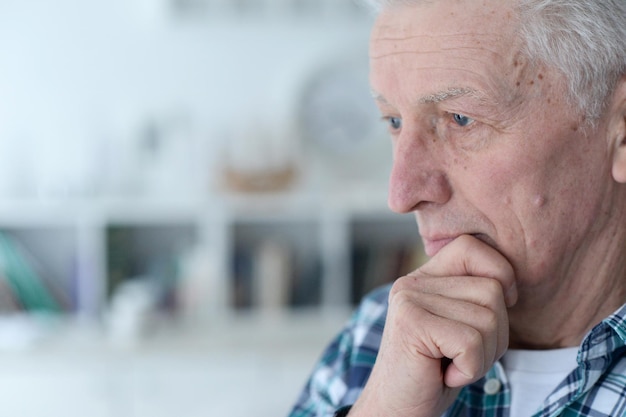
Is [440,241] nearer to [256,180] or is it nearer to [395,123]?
[395,123]

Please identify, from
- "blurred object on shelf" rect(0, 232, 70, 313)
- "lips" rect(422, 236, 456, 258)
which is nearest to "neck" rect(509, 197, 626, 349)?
"lips" rect(422, 236, 456, 258)

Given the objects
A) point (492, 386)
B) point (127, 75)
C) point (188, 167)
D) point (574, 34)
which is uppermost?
point (127, 75)

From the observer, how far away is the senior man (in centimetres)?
93

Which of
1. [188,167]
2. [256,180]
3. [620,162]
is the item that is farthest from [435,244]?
[188,167]

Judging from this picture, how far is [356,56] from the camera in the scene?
11.3ft

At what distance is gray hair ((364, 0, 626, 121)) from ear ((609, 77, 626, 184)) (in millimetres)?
51

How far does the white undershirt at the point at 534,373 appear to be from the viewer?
1008mm

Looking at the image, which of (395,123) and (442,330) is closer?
(442,330)

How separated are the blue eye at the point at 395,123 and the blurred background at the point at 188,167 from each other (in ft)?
7.21

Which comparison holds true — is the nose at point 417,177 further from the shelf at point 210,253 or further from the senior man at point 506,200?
the shelf at point 210,253

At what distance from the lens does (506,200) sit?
97 centimetres

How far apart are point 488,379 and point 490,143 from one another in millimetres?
327

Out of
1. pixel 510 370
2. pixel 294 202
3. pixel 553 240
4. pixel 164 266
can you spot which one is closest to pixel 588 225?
pixel 553 240

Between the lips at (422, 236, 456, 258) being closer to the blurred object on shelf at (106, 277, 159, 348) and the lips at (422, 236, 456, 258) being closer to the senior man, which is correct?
the senior man
